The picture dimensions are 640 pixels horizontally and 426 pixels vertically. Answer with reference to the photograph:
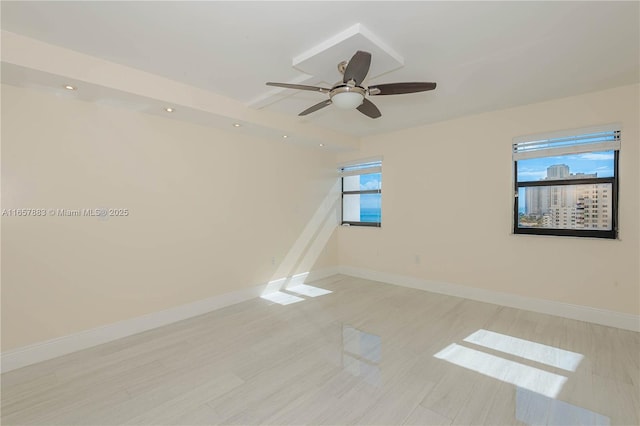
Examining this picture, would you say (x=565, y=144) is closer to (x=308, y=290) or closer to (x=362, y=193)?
(x=362, y=193)

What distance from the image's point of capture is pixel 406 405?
1879 mm

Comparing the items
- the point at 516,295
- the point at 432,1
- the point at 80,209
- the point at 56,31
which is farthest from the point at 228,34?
the point at 516,295

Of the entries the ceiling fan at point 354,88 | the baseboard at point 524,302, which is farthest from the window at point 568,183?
the ceiling fan at point 354,88

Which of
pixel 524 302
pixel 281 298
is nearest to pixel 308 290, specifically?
pixel 281 298

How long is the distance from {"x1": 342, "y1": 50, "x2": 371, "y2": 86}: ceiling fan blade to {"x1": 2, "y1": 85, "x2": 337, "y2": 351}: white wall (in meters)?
2.21

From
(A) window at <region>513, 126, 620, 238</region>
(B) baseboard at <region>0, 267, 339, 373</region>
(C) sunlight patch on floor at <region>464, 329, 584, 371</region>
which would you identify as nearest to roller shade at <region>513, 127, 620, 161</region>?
(A) window at <region>513, 126, 620, 238</region>

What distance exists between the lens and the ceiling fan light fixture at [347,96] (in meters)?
2.24

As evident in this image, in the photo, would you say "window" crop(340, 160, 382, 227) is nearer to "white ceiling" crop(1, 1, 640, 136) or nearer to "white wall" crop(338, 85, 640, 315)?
"white wall" crop(338, 85, 640, 315)

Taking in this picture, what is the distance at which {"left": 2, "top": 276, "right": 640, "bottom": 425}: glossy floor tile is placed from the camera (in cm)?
181

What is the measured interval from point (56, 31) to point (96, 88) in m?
0.48

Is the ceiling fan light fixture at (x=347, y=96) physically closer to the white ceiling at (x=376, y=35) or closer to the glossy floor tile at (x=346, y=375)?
the white ceiling at (x=376, y=35)

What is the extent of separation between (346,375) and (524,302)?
109 inches

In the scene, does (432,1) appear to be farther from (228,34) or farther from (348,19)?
(228,34)

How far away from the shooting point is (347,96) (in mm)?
2281
